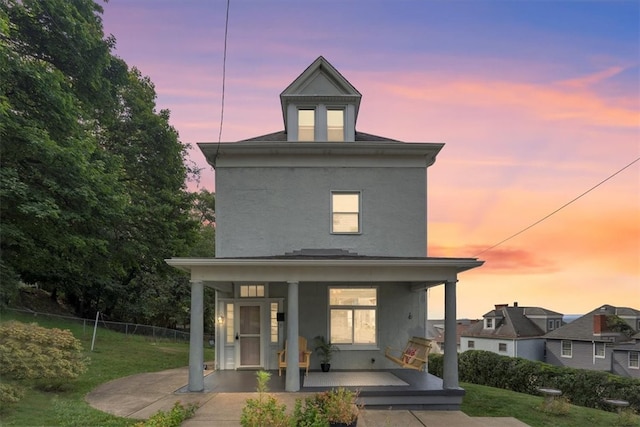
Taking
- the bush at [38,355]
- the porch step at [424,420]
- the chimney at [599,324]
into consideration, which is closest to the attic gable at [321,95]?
the porch step at [424,420]

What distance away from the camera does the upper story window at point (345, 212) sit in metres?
13.5

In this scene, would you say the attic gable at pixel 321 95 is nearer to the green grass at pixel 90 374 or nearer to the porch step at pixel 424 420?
the porch step at pixel 424 420

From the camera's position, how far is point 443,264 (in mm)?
10367

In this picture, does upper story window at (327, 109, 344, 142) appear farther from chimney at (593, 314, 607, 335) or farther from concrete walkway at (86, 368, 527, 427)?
chimney at (593, 314, 607, 335)

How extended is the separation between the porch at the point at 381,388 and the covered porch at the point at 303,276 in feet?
0.30

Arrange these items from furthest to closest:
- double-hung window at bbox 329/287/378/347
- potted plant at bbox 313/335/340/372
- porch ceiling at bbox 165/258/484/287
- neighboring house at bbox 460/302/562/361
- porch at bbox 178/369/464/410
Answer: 1. neighboring house at bbox 460/302/562/361
2. double-hung window at bbox 329/287/378/347
3. potted plant at bbox 313/335/340/372
4. porch ceiling at bbox 165/258/484/287
5. porch at bbox 178/369/464/410

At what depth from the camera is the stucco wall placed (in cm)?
1338

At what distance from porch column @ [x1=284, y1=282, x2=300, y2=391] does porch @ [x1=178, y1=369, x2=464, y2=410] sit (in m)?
0.26

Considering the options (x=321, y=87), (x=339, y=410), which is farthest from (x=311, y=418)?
(x=321, y=87)

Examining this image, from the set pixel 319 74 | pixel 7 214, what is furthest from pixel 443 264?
pixel 7 214

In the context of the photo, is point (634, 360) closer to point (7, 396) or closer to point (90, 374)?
point (90, 374)

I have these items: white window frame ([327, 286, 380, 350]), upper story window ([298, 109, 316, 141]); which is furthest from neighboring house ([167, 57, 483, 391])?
upper story window ([298, 109, 316, 141])

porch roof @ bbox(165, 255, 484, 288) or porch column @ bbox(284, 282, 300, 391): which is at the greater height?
porch roof @ bbox(165, 255, 484, 288)

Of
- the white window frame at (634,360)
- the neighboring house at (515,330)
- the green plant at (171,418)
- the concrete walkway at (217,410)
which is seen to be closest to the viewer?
the green plant at (171,418)
